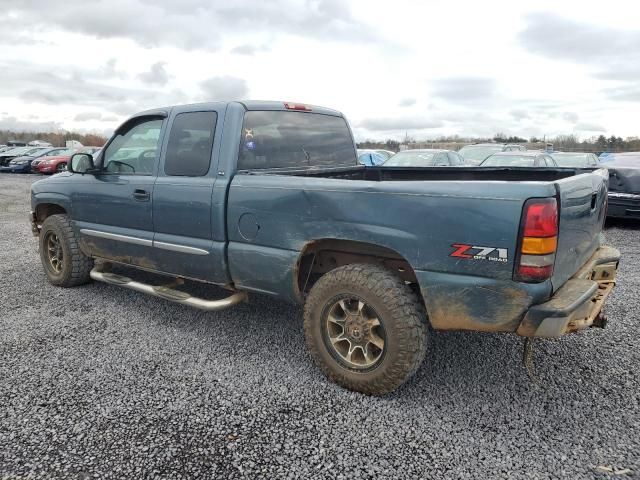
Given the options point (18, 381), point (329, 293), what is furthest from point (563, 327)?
point (18, 381)

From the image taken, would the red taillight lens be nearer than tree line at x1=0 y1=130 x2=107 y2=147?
Yes

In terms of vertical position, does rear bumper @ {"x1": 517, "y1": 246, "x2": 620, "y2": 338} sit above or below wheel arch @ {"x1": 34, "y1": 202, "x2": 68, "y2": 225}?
below

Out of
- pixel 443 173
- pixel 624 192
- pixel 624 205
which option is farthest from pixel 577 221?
pixel 624 192

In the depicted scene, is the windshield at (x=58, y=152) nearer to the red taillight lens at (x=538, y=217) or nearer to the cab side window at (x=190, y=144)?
the cab side window at (x=190, y=144)

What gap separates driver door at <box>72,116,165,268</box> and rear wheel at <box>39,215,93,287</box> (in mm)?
214

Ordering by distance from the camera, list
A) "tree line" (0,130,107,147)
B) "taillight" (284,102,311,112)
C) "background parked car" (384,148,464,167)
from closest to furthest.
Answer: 1. "taillight" (284,102,311,112)
2. "background parked car" (384,148,464,167)
3. "tree line" (0,130,107,147)

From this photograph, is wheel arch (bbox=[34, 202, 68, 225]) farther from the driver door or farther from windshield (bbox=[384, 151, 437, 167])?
windshield (bbox=[384, 151, 437, 167])

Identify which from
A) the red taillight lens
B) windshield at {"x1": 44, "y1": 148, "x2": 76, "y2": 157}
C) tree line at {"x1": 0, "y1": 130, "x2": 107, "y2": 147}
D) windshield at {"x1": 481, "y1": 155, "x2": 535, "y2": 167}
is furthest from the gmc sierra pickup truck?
tree line at {"x1": 0, "y1": 130, "x2": 107, "y2": 147}

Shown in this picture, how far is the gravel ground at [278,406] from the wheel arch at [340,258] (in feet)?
2.19

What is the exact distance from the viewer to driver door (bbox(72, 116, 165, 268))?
4125 mm

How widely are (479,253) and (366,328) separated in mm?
867

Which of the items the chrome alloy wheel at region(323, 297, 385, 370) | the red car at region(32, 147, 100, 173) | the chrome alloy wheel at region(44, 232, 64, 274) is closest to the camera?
the chrome alloy wheel at region(323, 297, 385, 370)

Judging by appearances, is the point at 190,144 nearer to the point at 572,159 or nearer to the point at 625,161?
the point at 625,161

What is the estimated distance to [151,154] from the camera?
13.7ft
